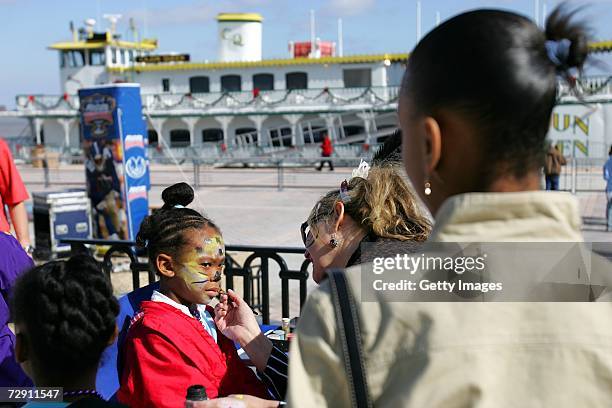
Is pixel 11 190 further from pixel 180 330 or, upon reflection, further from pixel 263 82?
pixel 263 82

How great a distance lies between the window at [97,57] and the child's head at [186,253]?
126ft

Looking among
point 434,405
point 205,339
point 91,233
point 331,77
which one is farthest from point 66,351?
point 331,77

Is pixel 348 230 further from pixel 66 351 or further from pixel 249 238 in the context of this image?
pixel 249 238

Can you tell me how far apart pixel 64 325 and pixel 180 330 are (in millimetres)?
734

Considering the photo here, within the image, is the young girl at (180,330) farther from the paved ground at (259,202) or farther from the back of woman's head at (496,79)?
the paved ground at (259,202)

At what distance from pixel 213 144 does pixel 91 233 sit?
930 inches

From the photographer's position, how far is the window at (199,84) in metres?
37.5

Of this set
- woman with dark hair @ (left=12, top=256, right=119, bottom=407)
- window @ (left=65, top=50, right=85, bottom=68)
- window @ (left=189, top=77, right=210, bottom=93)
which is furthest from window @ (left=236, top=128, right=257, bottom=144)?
woman with dark hair @ (left=12, top=256, right=119, bottom=407)

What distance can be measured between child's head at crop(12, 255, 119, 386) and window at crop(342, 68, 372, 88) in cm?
3337

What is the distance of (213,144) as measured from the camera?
117 feet

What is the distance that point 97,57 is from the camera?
3981cm

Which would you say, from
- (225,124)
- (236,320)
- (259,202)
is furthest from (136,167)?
(225,124)

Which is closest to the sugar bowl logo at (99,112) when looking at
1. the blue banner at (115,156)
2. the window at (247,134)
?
the blue banner at (115,156)

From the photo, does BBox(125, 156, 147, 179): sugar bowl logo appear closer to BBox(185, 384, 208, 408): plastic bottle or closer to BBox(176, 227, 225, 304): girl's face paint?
BBox(176, 227, 225, 304): girl's face paint
